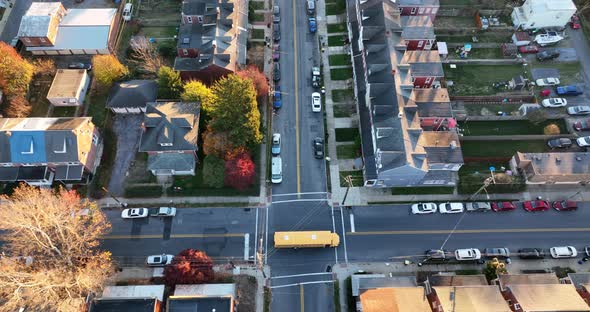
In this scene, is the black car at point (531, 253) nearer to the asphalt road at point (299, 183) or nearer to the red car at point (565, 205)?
the red car at point (565, 205)

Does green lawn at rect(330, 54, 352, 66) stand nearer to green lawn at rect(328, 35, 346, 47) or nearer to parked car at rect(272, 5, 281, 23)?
green lawn at rect(328, 35, 346, 47)

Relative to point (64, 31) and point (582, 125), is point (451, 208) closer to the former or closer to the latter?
point (582, 125)

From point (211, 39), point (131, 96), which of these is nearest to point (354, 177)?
point (211, 39)

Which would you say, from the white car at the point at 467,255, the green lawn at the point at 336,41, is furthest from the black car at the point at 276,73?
the white car at the point at 467,255

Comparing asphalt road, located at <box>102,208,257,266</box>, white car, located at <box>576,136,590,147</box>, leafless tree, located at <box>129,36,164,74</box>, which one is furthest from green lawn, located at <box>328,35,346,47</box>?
white car, located at <box>576,136,590,147</box>

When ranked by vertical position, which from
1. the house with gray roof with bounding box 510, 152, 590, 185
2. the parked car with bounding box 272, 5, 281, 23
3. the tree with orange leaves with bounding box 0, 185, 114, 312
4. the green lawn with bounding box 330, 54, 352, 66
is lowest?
the tree with orange leaves with bounding box 0, 185, 114, 312
